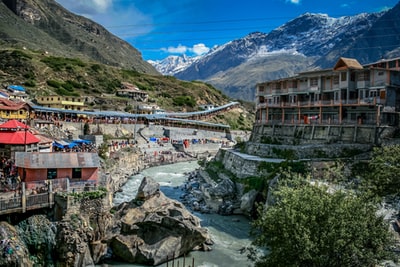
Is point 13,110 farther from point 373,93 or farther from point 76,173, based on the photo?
point 373,93

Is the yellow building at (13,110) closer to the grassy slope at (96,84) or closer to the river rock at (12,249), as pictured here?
the grassy slope at (96,84)

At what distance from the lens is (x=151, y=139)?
2822 inches

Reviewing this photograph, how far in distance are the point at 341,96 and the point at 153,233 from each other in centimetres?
3041

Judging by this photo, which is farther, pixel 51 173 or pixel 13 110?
pixel 13 110

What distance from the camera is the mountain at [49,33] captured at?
13000 centimetres

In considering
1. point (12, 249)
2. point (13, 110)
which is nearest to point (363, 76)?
point (12, 249)

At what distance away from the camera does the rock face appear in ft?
69.6

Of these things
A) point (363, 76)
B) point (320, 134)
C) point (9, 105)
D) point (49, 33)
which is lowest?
point (320, 134)

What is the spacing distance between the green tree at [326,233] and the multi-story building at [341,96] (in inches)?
999

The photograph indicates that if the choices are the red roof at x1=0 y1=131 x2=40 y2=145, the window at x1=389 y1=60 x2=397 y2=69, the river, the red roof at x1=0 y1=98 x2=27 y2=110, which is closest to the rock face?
the river

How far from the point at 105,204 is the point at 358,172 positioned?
22886mm

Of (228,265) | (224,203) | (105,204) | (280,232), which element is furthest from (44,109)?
(280,232)

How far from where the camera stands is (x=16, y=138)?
27.9 m

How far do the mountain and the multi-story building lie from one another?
9921 centimetres
